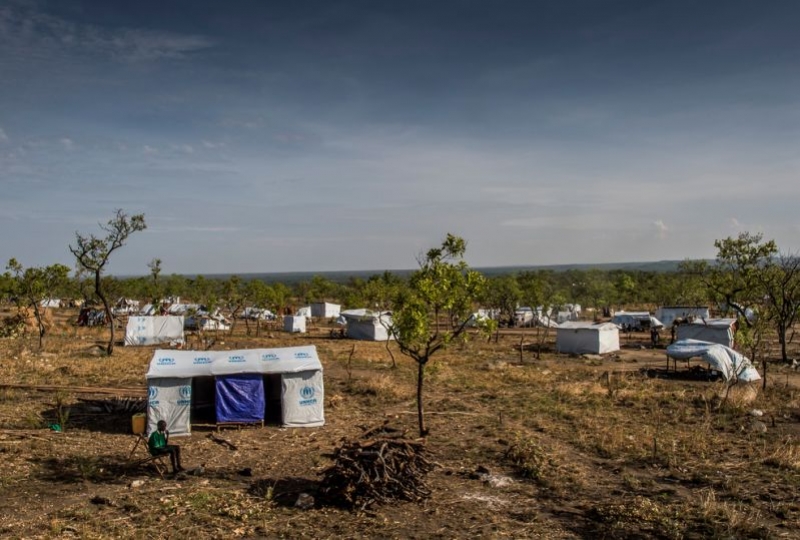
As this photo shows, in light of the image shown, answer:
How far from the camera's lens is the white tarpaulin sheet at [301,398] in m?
18.2

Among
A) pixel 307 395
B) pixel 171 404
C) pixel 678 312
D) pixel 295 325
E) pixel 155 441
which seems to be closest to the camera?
pixel 155 441

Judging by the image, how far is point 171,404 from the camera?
17.2m

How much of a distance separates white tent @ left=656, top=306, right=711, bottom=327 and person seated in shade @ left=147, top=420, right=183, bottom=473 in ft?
157

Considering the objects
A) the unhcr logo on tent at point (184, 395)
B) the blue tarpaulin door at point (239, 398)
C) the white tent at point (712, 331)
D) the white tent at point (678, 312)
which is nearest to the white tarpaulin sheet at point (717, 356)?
the white tent at point (712, 331)

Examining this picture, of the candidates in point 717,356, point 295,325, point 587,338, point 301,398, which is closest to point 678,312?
point 587,338

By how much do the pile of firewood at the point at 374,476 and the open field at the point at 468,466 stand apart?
28cm

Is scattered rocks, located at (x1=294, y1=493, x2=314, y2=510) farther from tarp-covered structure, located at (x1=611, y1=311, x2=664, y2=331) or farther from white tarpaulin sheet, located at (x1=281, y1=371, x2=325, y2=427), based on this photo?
tarp-covered structure, located at (x1=611, y1=311, x2=664, y2=331)

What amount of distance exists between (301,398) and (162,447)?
5.22 m

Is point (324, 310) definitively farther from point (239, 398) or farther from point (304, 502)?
point (304, 502)

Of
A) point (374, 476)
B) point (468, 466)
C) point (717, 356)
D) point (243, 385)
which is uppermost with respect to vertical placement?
point (243, 385)

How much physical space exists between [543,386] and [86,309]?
46.0m

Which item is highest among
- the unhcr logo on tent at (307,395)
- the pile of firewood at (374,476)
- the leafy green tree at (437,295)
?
the leafy green tree at (437,295)

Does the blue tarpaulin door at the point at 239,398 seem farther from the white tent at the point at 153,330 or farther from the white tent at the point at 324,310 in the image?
the white tent at the point at 324,310

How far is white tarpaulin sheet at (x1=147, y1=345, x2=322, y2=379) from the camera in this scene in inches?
693
